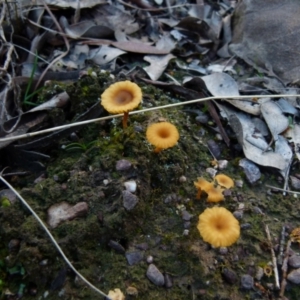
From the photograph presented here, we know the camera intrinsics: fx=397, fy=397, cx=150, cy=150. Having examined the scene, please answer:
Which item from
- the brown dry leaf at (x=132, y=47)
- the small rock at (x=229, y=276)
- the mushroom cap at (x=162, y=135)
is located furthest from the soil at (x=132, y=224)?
the brown dry leaf at (x=132, y=47)

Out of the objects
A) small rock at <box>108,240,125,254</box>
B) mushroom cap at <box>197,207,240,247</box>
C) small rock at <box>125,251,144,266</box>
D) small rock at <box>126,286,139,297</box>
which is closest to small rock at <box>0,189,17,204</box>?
small rock at <box>108,240,125,254</box>

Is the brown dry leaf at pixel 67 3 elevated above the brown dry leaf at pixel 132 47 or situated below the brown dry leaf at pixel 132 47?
above

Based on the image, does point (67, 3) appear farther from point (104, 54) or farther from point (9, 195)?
point (9, 195)

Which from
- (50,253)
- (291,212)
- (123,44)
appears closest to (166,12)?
(123,44)

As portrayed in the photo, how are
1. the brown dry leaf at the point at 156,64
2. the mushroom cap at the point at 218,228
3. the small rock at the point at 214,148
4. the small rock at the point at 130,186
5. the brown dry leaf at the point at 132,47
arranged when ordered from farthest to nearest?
the brown dry leaf at the point at 132,47 → the brown dry leaf at the point at 156,64 → the small rock at the point at 214,148 → the small rock at the point at 130,186 → the mushroom cap at the point at 218,228

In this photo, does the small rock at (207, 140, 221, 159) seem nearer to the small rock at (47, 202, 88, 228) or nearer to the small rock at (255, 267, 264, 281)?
the small rock at (255, 267, 264, 281)

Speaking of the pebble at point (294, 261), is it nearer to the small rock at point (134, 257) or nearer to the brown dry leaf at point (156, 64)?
the small rock at point (134, 257)

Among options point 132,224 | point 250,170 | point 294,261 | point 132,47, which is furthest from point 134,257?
point 132,47
